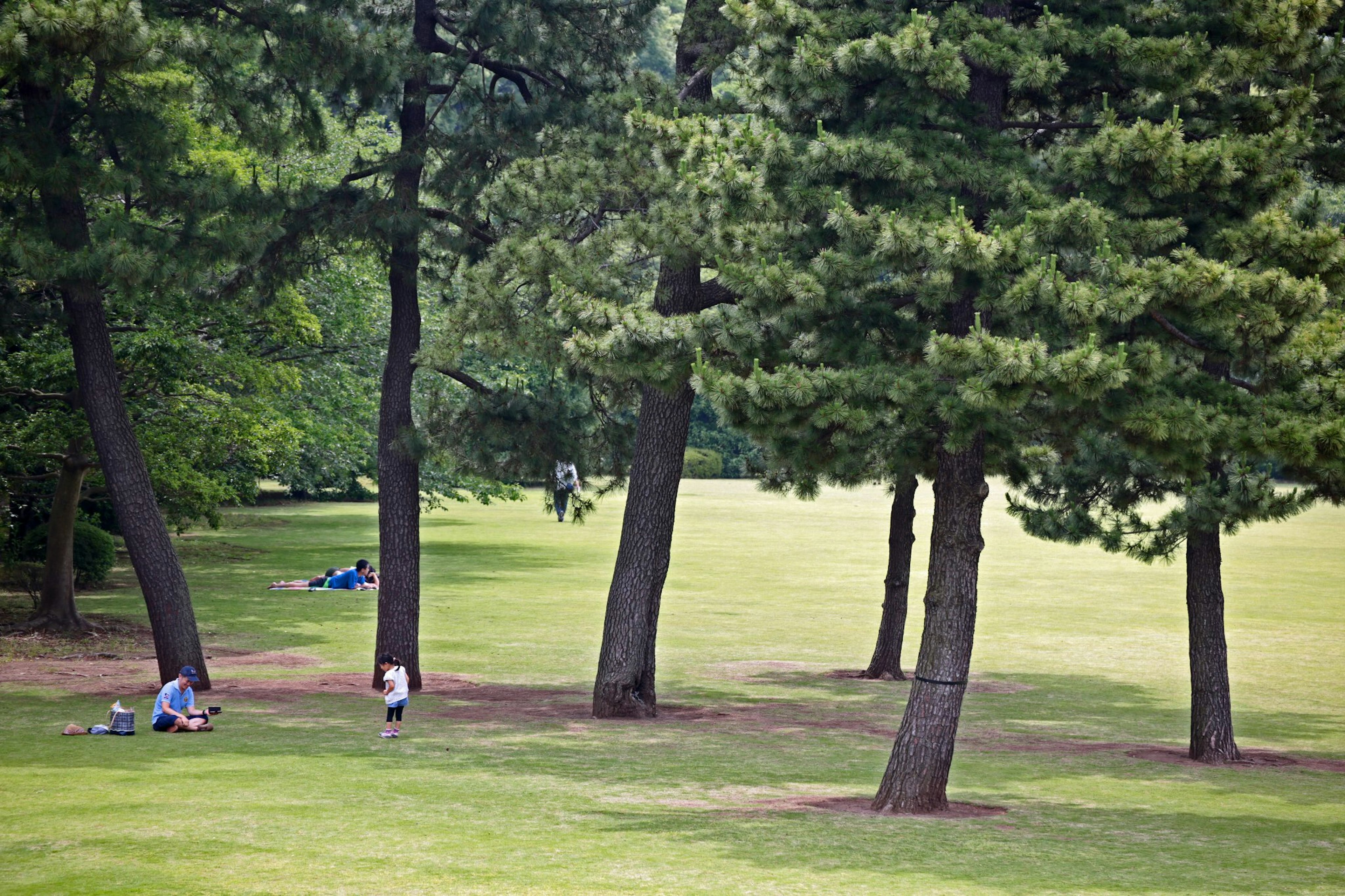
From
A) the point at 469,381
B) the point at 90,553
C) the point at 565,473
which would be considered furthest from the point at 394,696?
the point at 90,553

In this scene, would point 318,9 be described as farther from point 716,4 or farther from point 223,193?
point 716,4

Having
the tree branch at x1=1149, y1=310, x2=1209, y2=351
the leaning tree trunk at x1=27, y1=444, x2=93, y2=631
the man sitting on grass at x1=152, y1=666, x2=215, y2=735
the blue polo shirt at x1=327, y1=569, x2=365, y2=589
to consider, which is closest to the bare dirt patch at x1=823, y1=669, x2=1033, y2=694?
the tree branch at x1=1149, y1=310, x2=1209, y2=351

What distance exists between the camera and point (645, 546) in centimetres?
1738

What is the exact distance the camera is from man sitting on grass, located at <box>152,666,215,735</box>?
48.5ft

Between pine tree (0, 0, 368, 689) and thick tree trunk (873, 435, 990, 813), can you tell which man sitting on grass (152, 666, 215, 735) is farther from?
thick tree trunk (873, 435, 990, 813)

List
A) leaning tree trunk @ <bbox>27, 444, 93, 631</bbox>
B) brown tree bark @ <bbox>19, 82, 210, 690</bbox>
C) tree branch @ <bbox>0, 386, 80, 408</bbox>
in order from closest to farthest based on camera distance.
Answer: brown tree bark @ <bbox>19, 82, 210, 690</bbox> → tree branch @ <bbox>0, 386, 80, 408</bbox> → leaning tree trunk @ <bbox>27, 444, 93, 631</bbox>

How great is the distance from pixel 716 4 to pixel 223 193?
634 cm

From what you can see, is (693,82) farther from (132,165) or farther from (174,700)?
(174,700)

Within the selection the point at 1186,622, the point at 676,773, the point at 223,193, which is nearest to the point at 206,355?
the point at 223,193

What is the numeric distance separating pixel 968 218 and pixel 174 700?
9490 mm

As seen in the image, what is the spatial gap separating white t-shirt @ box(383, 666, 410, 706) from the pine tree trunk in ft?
9.68

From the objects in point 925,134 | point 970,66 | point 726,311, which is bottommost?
point 726,311

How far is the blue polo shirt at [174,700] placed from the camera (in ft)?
48.6

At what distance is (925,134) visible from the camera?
37.2ft
